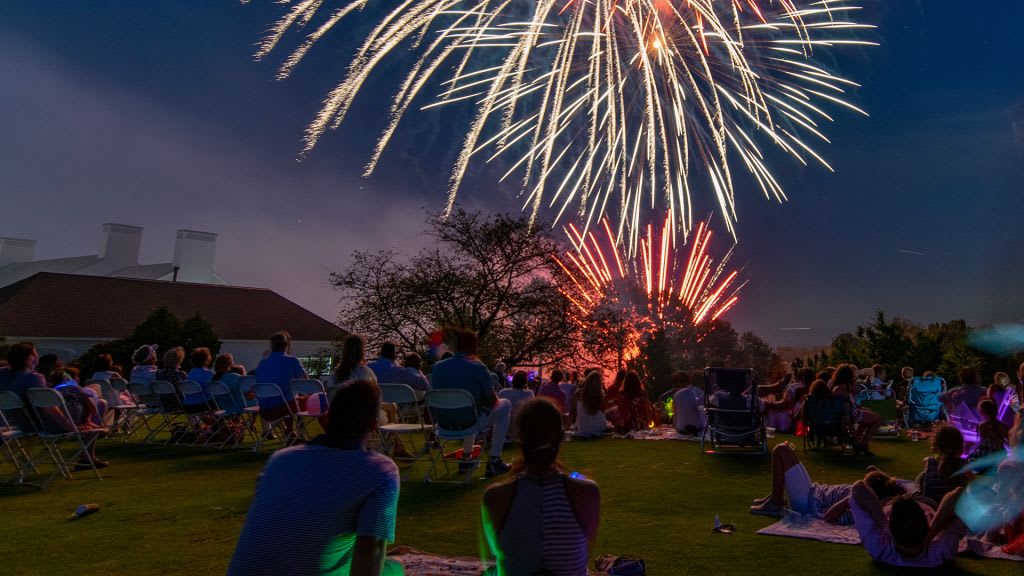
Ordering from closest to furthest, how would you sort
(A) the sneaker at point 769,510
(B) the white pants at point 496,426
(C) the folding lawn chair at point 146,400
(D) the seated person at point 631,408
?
1. (A) the sneaker at point 769,510
2. (B) the white pants at point 496,426
3. (C) the folding lawn chair at point 146,400
4. (D) the seated person at point 631,408

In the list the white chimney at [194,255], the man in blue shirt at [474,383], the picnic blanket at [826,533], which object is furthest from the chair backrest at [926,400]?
the white chimney at [194,255]

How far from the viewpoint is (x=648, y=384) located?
47719 millimetres

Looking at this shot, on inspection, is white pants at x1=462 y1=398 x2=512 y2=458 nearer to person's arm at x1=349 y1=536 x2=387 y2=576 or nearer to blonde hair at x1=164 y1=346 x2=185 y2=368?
person's arm at x1=349 y1=536 x2=387 y2=576

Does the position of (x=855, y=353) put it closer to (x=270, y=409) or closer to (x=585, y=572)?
(x=270, y=409)

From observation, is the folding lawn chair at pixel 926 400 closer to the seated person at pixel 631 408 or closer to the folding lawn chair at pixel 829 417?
the folding lawn chair at pixel 829 417

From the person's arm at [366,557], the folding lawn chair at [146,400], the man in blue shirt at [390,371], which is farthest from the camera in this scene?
the folding lawn chair at [146,400]

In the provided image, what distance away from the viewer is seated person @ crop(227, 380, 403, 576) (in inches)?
91.4

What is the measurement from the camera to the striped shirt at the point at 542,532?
8.69 ft

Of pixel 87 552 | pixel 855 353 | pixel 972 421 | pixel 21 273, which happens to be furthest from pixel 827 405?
pixel 21 273

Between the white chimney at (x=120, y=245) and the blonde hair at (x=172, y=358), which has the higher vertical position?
the white chimney at (x=120, y=245)

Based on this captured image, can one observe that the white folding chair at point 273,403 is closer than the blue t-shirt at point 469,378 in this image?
No

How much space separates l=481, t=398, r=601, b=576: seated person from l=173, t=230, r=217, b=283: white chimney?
4738cm

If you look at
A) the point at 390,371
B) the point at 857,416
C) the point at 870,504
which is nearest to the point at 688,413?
the point at 857,416

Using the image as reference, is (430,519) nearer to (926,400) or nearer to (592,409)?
(592,409)
